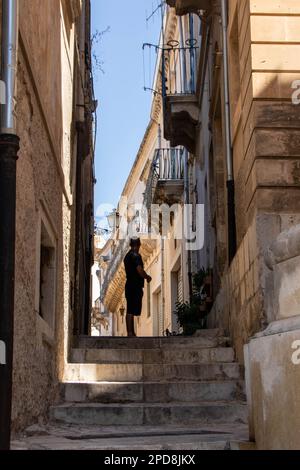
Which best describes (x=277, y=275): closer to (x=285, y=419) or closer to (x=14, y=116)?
(x=285, y=419)

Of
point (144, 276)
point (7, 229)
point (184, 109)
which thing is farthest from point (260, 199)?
point (184, 109)

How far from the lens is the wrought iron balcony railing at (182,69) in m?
15.9

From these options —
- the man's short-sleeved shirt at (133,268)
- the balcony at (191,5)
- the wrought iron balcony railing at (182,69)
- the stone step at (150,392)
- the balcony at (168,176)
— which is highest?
the wrought iron balcony railing at (182,69)

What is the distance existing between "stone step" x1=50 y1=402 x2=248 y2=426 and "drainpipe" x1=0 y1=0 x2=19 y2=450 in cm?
269

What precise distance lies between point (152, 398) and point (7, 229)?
371 centimetres

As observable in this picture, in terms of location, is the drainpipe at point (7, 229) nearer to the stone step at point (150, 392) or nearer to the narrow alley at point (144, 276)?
the narrow alley at point (144, 276)

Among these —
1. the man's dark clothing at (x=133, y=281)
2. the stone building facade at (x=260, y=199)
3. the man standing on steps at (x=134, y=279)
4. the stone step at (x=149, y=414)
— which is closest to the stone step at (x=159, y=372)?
the stone building facade at (x=260, y=199)

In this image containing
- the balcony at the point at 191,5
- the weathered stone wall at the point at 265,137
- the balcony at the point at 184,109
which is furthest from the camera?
the balcony at the point at 184,109

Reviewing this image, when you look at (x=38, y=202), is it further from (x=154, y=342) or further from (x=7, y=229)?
(x=154, y=342)

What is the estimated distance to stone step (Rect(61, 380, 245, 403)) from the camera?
7297 mm

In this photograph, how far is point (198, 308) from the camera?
1288 cm

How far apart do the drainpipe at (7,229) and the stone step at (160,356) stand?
4630mm

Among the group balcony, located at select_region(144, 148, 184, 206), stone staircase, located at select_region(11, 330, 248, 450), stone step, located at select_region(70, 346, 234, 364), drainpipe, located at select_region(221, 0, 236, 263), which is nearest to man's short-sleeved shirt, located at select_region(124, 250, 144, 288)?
drainpipe, located at select_region(221, 0, 236, 263)

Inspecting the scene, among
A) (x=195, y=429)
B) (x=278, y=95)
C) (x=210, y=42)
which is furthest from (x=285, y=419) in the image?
(x=210, y=42)
